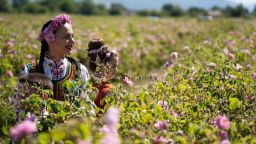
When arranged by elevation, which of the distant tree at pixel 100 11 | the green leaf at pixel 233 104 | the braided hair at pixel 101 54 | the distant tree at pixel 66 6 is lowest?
the distant tree at pixel 100 11

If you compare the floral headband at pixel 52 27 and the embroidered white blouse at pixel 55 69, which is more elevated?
the floral headband at pixel 52 27

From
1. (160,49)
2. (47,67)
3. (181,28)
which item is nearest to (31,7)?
(181,28)

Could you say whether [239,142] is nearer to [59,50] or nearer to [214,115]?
[214,115]

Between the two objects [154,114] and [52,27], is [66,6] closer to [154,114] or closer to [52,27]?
[52,27]

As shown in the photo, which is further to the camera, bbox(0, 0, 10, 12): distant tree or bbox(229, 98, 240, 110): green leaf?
bbox(0, 0, 10, 12): distant tree

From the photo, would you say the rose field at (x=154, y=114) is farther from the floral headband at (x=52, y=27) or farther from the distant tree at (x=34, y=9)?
the distant tree at (x=34, y=9)

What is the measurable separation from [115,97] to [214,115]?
28.3 inches

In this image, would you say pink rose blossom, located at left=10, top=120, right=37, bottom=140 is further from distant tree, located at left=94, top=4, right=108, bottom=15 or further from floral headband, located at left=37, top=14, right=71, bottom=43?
distant tree, located at left=94, top=4, right=108, bottom=15

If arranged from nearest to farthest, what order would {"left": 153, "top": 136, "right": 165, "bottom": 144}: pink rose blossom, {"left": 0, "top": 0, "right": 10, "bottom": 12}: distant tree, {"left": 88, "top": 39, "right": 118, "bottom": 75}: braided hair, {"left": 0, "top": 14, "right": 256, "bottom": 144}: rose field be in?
{"left": 0, "top": 14, "right": 256, "bottom": 144}: rose field
{"left": 153, "top": 136, "right": 165, "bottom": 144}: pink rose blossom
{"left": 88, "top": 39, "right": 118, "bottom": 75}: braided hair
{"left": 0, "top": 0, "right": 10, "bottom": 12}: distant tree

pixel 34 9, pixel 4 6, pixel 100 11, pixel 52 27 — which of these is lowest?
pixel 100 11

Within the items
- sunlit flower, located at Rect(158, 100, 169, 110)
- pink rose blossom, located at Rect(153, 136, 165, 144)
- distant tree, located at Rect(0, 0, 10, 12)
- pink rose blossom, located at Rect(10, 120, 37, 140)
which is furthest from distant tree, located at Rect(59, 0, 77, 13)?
pink rose blossom, located at Rect(10, 120, 37, 140)

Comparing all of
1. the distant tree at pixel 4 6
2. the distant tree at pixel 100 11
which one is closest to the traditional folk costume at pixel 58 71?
the distant tree at pixel 4 6

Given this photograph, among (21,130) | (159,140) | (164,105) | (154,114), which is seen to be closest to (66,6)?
(164,105)

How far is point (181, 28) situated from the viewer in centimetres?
2341
